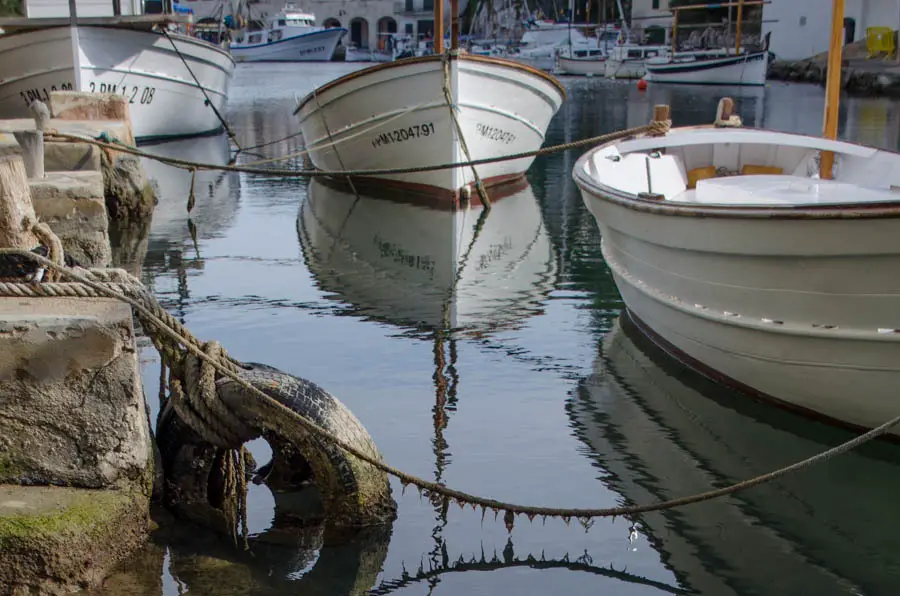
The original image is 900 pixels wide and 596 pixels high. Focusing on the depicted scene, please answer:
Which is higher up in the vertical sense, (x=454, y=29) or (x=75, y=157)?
(x=454, y=29)

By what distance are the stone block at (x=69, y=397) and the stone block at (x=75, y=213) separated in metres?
3.29

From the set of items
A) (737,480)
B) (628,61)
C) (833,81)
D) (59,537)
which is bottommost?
(737,480)

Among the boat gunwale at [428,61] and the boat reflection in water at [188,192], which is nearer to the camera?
the boat reflection in water at [188,192]

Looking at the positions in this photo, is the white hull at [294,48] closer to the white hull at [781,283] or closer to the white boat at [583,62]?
the white boat at [583,62]

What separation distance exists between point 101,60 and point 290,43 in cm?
5608

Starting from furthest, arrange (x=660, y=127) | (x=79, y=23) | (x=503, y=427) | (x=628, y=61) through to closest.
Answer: (x=628, y=61) → (x=79, y=23) → (x=660, y=127) → (x=503, y=427)

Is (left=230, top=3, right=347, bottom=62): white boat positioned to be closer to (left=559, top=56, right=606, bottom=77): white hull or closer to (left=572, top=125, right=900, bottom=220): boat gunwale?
(left=559, top=56, right=606, bottom=77): white hull

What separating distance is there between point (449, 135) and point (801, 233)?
8288 mm

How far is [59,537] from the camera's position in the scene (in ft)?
12.9

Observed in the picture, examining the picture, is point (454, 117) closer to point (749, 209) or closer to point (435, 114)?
point (435, 114)

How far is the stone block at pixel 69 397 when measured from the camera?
408 centimetres

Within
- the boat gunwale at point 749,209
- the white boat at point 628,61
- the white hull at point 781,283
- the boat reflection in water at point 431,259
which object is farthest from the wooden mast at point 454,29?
the white boat at point 628,61

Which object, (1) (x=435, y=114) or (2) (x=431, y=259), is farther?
(1) (x=435, y=114)

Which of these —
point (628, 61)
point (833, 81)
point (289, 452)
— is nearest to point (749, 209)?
point (289, 452)
